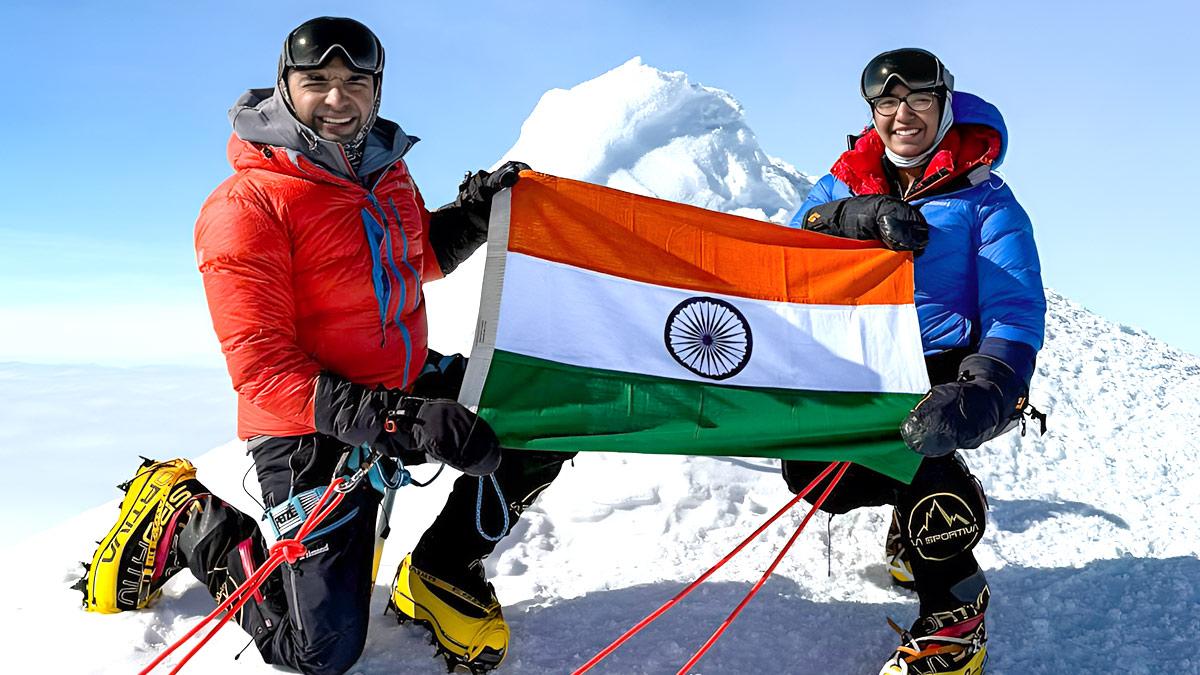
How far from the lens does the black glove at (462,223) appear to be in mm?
3541

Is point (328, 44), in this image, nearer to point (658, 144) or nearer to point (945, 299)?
point (945, 299)

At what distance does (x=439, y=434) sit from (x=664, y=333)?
1.00 metres

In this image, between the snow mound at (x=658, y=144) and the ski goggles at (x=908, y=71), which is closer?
the ski goggles at (x=908, y=71)

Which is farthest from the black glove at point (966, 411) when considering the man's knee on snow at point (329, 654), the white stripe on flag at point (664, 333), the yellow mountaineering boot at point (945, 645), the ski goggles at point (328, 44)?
the ski goggles at point (328, 44)

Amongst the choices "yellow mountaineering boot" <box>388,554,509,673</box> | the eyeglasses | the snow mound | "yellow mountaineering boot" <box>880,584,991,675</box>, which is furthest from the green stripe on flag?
the snow mound

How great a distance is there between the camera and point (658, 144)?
10.3m

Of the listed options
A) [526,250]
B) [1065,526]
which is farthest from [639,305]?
[1065,526]

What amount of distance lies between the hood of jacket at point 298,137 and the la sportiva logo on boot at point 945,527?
7.72 feet

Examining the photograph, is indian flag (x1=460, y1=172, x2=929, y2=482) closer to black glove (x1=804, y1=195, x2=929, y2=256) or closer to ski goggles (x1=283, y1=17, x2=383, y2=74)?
black glove (x1=804, y1=195, x2=929, y2=256)

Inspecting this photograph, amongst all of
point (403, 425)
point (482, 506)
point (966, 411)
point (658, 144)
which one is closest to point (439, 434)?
point (403, 425)

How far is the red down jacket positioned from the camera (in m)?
2.87

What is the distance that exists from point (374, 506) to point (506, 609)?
0.77 metres

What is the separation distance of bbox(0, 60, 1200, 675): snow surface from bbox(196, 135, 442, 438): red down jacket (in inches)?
40.9

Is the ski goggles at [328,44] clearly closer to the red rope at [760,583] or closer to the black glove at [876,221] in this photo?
the black glove at [876,221]
